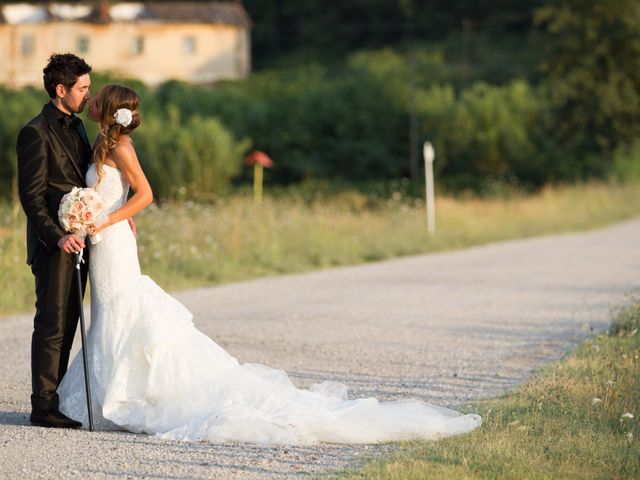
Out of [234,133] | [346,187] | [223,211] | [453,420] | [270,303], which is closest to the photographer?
[453,420]

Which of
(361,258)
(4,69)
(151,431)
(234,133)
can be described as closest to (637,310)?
(151,431)

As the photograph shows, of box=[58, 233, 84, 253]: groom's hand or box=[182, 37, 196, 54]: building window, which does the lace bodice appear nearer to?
box=[58, 233, 84, 253]: groom's hand

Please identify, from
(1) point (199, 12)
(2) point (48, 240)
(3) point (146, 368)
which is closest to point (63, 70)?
(2) point (48, 240)

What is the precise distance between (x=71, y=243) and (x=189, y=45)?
65011mm

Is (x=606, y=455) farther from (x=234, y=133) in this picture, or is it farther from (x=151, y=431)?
(x=234, y=133)

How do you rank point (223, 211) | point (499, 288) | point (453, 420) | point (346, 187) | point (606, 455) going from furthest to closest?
point (346, 187), point (223, 211), point (499, 288), point (453, 420), point (606, 455)

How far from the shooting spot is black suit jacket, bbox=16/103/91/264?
24.9 ft

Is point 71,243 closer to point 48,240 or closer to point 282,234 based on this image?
point 48,240

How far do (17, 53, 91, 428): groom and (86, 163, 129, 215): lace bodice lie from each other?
129 mm

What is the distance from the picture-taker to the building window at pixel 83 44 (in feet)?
229

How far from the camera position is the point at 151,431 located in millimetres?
7406

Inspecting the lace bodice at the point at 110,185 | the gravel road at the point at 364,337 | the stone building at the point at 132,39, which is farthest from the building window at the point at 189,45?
the lace bodice at the point at 110,185

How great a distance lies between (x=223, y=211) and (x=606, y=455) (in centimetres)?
1723

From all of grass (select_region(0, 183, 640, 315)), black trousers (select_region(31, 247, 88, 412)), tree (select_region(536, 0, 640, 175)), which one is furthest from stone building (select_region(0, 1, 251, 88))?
A: black trousers (select_region(31, 247, 88, 412))
